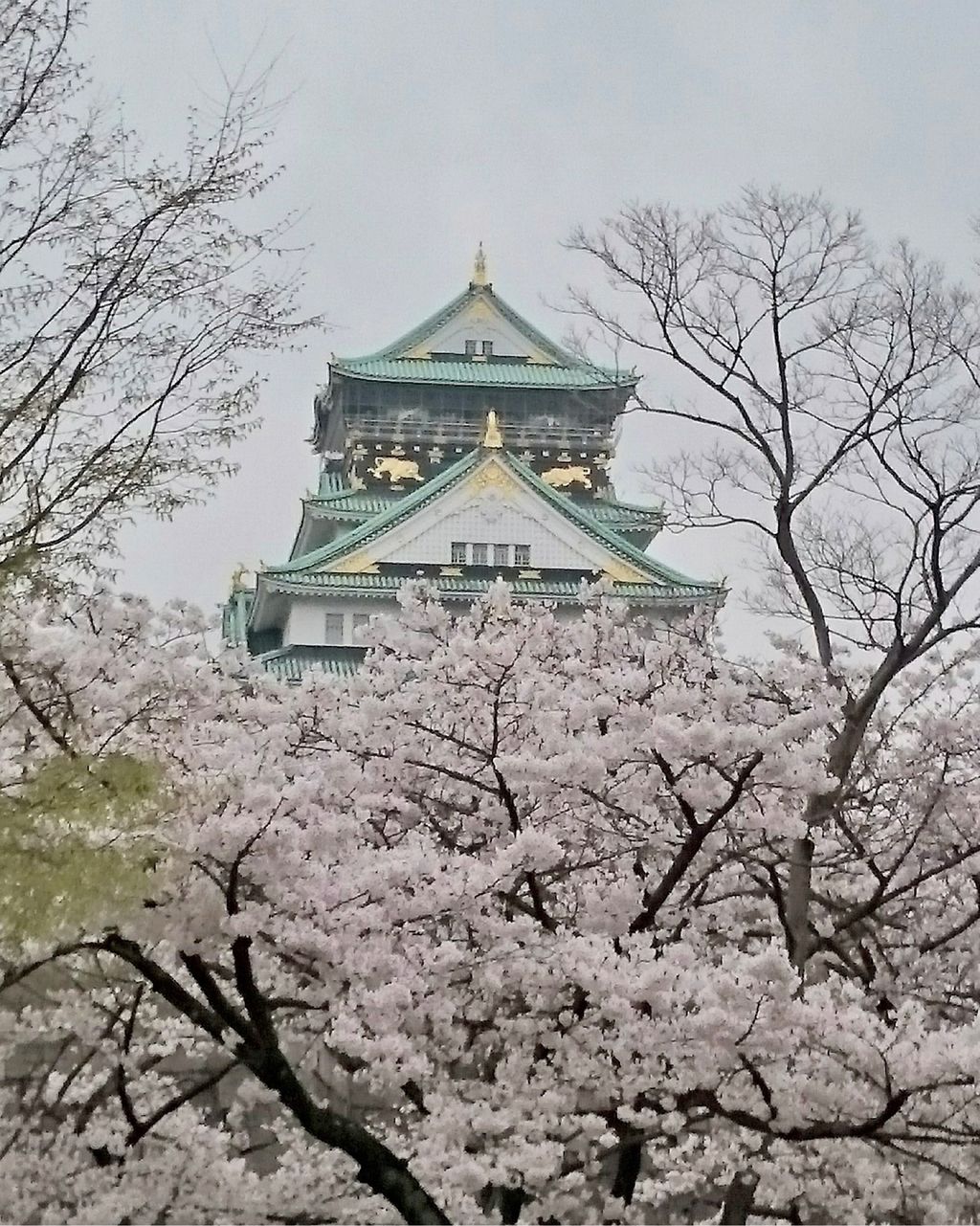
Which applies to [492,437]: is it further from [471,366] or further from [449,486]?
[471,366]

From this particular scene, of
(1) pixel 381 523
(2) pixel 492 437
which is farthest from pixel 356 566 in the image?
(2) pixel 492 437

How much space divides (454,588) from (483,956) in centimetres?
1495

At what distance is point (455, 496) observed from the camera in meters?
21.5

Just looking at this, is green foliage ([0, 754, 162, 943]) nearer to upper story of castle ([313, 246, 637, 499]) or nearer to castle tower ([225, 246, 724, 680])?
castle tower ([225, 246, 724, 680])

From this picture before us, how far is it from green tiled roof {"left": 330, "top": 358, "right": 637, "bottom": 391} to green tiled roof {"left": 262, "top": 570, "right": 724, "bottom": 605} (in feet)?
15.2

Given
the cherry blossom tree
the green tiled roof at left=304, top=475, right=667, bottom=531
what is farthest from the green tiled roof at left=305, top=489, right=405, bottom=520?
the cherry blossom tree

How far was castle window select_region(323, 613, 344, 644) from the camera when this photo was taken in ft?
69.4

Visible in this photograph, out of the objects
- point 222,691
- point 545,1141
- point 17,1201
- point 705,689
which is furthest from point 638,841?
point 17,1201

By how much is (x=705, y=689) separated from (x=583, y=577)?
1417cm

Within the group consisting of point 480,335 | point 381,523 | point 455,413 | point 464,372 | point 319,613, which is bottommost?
point 319,613

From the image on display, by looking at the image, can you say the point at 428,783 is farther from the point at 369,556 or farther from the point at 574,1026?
the point at 369,556

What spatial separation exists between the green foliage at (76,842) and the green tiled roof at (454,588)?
1519 centimetres

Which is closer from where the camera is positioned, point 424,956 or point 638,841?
point 424,956

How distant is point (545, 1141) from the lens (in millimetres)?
5645
